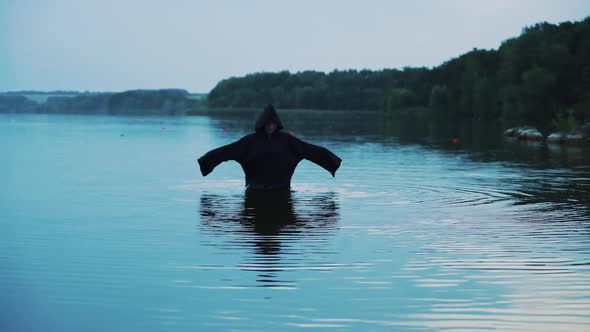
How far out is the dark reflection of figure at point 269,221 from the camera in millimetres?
11859

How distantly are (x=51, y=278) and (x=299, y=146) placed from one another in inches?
410

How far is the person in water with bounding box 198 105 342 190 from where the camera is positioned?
2002 cm

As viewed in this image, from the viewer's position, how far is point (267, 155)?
20031mm

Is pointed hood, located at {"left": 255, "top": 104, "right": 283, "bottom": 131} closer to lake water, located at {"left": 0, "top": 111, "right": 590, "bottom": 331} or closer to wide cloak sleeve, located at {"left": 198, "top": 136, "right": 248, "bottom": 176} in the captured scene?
wide cloak sleeve, located at {"left": 198, "top": 136, "right": 248, "bottom": 176}

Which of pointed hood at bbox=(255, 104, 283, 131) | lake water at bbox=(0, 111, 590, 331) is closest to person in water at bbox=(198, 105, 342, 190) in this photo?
pointed hood at bbox=(255, 104, 283, 131)

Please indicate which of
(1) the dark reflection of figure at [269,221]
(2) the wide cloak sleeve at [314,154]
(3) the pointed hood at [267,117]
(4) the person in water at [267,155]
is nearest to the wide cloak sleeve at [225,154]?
(4) the person in water at [267,155]

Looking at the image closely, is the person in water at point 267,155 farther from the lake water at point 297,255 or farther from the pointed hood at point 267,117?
the lake water at point 297,255

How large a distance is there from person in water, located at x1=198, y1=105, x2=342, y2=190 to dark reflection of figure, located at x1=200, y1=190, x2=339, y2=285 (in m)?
0.37

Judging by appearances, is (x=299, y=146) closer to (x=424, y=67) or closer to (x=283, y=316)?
(x=283, y=316)

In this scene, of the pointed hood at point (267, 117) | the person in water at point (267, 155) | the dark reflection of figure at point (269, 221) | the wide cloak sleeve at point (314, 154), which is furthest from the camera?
the wide cloak sleeve at point (314, 154)

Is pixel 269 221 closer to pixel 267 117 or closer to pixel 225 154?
pixel 267 117

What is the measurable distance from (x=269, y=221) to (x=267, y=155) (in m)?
4.64

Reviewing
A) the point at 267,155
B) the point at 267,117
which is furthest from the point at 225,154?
the point at 267,117

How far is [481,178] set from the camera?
24500 mm
